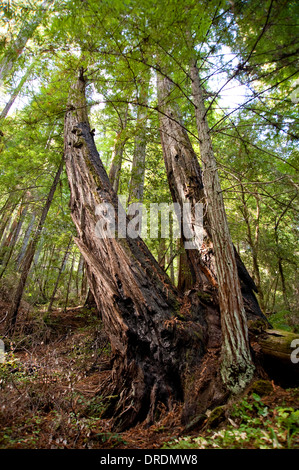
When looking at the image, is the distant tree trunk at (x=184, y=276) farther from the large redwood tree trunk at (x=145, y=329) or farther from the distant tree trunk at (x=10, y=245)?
the distant tree trunk at (x=10, y=245)

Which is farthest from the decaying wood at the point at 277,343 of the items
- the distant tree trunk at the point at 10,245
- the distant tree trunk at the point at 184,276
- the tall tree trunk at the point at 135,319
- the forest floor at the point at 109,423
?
the distant tree trunk at the point at 10,245

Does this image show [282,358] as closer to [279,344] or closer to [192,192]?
[279,344]

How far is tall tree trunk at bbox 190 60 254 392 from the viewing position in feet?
7.70

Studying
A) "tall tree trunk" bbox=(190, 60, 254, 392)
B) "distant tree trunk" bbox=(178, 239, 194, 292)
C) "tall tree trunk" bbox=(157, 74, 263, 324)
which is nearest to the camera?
"tall tree trunk" bbox=(190, 60, 254, 392)

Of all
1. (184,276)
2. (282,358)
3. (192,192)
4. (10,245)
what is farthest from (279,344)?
(10,245)

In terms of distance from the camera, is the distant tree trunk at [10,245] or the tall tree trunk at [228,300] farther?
the distant tree trunk at [10,245]

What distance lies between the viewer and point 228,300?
244 cm

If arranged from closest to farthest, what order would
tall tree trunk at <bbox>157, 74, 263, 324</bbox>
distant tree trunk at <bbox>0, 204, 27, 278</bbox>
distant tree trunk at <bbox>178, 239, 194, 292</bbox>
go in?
tall tree trunk at <bbox>157, 74, 263, 324</bbox>
distant tree trunk at <bbox>178, 239, 194, 292</bbox>
distant tree trunk at <bbox>0, 204, 27, 278</bbox>

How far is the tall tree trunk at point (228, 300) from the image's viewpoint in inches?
92.4

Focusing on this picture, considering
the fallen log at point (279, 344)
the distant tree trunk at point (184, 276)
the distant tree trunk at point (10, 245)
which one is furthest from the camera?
the distant tree trunk at point (10, 245)

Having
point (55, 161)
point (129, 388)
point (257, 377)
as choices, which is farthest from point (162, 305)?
point (55, 161)

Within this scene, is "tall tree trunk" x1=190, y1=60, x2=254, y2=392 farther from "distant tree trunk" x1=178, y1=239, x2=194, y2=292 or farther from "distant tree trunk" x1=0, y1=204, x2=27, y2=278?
"distant tree trunk" x1=0, y1=204, x2=27, y2=278

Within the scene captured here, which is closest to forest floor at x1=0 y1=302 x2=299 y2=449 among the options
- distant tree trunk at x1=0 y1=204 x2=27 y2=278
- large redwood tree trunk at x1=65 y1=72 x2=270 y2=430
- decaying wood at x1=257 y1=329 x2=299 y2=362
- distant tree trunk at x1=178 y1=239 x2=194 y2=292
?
large redwood tree trunk at x1=65 y1=72 x2=270 y2=430

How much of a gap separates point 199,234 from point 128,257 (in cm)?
130
